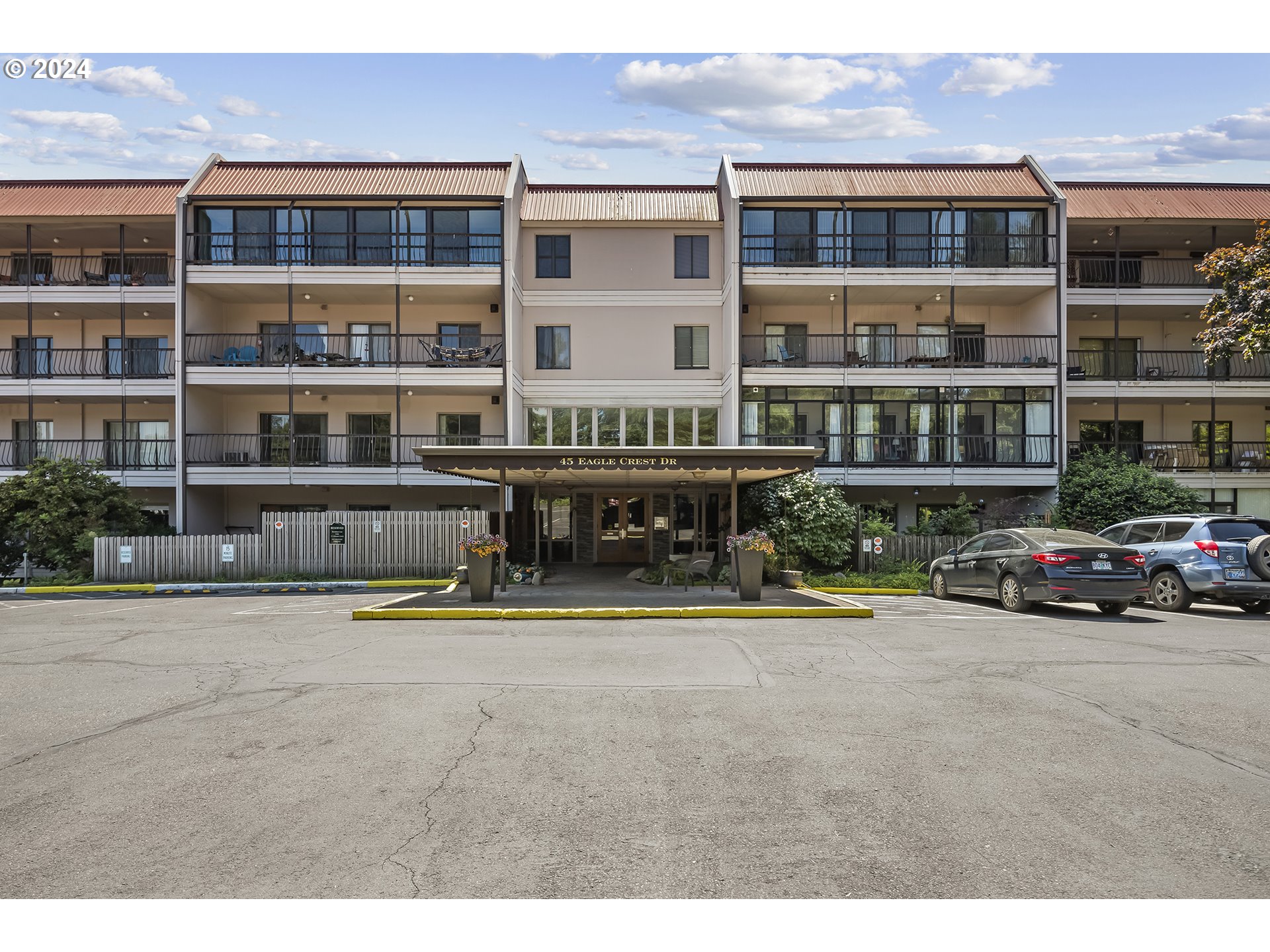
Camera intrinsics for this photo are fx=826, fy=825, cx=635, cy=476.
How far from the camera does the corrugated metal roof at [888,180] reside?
27.7m

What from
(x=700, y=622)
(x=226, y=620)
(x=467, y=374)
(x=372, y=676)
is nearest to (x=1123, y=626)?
(x=700, y=622)

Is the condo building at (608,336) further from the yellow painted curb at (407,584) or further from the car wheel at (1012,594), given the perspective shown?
the car wheel at (1012,594)

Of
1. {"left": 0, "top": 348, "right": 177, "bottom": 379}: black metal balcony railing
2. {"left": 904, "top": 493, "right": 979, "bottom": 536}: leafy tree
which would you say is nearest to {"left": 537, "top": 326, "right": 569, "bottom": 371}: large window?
{"left": 0, "top": 348, "right": 177, "bottom": 379}: black metal balcony railing

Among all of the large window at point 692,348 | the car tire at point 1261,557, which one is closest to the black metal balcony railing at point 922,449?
the large window at point 692,348

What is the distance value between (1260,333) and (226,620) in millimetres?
22945

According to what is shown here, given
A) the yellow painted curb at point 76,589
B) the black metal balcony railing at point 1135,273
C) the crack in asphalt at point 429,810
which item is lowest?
the yellow painted curb at point 76,589

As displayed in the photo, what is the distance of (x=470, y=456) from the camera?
57.9 ft

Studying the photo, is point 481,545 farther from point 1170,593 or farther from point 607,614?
point 1170,593

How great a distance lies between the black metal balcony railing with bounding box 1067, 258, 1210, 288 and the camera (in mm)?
28312

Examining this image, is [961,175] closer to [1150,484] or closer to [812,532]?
[1150,484]

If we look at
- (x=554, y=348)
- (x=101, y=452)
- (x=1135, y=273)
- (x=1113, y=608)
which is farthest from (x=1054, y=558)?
(x=101, y=452)

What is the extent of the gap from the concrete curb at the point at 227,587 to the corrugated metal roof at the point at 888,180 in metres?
16.6

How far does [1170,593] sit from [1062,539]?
2705 millimetres

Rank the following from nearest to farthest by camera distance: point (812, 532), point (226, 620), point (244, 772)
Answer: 1. point (244, 772)
2. point (226, 620)
3. point (812, 532)
